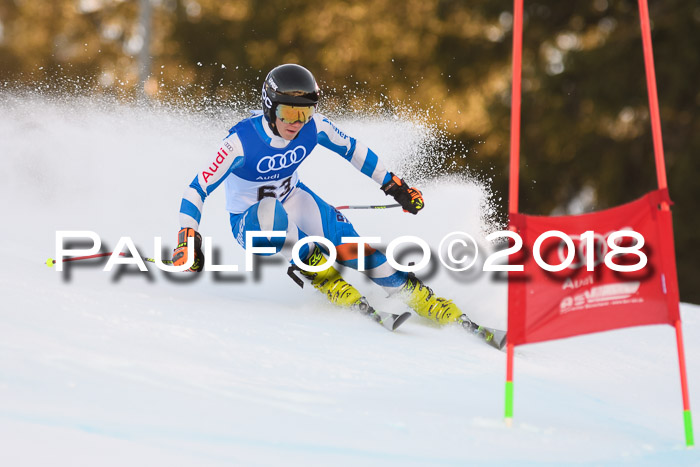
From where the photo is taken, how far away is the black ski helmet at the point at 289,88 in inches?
194

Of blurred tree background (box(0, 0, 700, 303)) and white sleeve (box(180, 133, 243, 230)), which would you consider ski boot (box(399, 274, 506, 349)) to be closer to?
white sleeve (box(180, 133, 243, 230))

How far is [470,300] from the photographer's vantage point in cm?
583

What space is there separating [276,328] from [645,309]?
1878mm

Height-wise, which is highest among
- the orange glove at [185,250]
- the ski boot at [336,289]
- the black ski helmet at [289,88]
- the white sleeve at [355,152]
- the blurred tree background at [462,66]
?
the blurred tree background at [462,66]

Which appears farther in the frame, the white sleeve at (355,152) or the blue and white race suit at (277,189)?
the white sleeve at (355,152)

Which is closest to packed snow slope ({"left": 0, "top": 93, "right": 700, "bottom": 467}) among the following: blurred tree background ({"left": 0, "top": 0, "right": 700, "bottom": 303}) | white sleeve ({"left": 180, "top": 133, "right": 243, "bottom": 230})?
white sleeve ({"left": 180, "top": 133, "right": 243, "bottom": 230})

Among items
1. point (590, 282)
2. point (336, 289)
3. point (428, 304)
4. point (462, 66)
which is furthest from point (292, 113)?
point (462, 66)

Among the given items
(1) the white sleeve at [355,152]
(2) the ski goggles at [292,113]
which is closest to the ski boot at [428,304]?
(1) the white sleeve at [355,152]

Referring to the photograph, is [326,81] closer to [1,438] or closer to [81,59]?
[81,59]

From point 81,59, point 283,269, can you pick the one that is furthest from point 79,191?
point 81,59

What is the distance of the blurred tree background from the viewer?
14234 mm

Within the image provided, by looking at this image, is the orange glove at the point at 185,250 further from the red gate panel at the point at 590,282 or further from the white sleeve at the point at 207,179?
the red gate panel at the point at 590,282

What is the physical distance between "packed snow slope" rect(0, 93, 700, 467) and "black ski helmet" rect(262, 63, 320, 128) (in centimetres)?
118

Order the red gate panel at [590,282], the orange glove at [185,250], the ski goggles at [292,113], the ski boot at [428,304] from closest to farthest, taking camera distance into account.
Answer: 1. the red gate panel at [590,282]
2. the orange glove at [185,250]
3. the ski goggles at [292,113]
4. the ski boot at [428,304]
